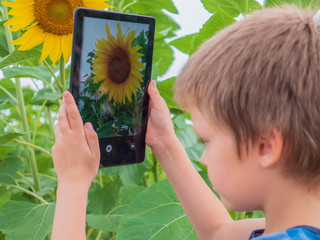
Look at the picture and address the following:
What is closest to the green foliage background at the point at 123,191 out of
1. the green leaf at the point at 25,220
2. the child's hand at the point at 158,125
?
the green leaf at the point at 25,220

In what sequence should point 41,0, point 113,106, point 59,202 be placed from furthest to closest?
point 41,0 → point 113,106 → point 59,202

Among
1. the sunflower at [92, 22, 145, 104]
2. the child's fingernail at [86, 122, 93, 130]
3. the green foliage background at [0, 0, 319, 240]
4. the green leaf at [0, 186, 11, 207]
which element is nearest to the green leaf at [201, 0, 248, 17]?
the green foliage background at [0, 0, 319, 240]

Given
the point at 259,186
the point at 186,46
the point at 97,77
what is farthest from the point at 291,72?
the point at 186,46

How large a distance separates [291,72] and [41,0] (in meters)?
0.50

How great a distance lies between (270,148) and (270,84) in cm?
7

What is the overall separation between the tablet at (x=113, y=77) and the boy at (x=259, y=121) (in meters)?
0.06

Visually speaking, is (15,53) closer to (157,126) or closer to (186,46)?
(157,126)

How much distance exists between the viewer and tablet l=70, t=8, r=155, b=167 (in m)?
0.74

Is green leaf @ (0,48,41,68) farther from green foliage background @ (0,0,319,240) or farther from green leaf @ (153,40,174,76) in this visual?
green leaf @ (153,40,174,76)

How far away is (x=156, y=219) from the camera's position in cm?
98

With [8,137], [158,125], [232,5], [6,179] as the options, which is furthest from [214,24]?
[6,179]

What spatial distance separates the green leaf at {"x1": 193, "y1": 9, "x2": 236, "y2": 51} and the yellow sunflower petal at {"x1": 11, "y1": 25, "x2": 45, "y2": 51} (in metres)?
0.28

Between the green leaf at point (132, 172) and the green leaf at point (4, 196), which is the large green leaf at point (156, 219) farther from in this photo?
the green leaf at point (4, 196)

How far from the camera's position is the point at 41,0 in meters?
0.92
